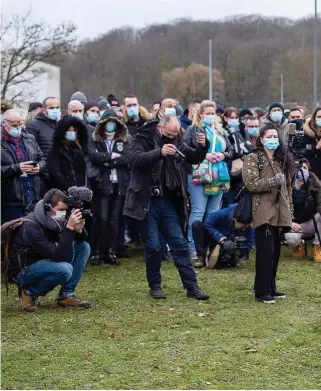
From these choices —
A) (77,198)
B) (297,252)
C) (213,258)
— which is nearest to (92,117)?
(213,258)

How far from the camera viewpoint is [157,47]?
302 ft

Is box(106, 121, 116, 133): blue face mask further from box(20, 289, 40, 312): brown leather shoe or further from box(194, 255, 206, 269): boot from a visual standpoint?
box(20, 289, 40, 312): brown leather shoe

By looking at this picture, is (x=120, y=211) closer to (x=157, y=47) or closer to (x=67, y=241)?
(x=67, y=241)

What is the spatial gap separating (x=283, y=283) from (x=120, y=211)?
8.32 feet

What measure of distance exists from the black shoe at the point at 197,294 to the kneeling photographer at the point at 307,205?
200cm

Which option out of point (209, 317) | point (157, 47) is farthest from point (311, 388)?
point (157, 47)

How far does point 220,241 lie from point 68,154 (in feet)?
6.99

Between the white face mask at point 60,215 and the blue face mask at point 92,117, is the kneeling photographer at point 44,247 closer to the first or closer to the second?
the white face mask at point 60,215

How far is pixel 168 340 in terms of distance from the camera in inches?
250

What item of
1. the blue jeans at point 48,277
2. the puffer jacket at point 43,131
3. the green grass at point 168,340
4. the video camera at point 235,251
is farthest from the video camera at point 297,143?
the blue jeans at point 48,277

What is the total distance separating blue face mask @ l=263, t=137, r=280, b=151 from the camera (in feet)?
25.0

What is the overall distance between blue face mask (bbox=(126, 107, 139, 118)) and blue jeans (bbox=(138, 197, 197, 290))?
312 centimetres

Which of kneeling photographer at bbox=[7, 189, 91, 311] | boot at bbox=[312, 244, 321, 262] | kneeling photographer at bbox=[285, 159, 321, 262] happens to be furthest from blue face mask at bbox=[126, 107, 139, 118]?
kneeling photographer at bbox=[7, 189, 91, 311]

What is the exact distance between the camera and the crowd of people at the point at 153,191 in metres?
7.37
